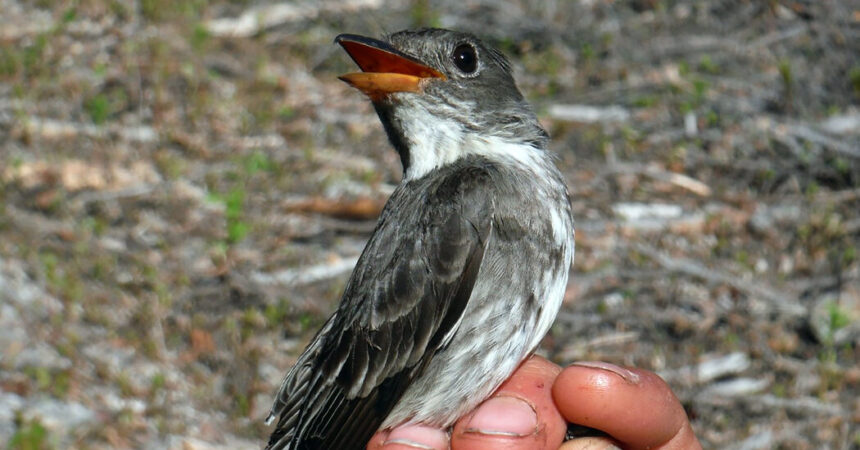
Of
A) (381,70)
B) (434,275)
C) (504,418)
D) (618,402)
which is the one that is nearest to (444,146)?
(381,70)

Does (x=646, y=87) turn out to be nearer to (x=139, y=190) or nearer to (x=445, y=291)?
(x=139, y=190)

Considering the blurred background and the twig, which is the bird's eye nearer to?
the blurred background

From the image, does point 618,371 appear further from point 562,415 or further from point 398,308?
point 398,308

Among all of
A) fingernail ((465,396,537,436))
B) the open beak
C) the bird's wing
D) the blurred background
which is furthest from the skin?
the blurred background

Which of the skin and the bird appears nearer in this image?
the bird

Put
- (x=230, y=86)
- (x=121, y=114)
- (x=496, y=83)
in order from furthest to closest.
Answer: (x=230, y=86), (x=121, y=114), (x=496, y=83)

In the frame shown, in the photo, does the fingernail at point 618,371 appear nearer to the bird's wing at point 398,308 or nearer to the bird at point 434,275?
the bird at point 434,275

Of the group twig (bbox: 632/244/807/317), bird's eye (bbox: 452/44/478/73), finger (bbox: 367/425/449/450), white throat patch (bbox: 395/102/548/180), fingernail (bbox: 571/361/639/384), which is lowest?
→ twig (bbox: 632/244/807/317)

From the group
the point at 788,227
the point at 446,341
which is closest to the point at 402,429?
the point at 446,341
